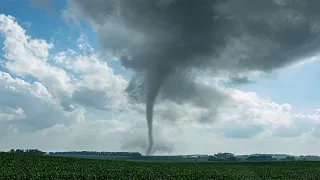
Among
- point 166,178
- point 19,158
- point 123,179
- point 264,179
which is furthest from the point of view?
point 19,158

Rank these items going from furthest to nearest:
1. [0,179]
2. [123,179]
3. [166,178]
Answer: [166,178]
[123,179]
[0,179]

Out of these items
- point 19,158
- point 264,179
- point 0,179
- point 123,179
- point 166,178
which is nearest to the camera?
point 0,179

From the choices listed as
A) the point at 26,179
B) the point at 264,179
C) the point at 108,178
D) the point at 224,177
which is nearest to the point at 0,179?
the point at 26,179

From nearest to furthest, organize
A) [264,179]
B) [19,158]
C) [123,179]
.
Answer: [123,179], [264,179], [19,158]

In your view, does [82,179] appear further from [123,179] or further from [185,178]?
[185,178]

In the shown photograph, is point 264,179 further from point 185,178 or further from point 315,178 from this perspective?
point 185,178

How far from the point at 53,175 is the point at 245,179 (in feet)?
81.3

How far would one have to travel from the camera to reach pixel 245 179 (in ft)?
146

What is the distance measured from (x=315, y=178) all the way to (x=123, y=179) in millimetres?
28007

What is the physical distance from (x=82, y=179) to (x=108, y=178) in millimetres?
3057

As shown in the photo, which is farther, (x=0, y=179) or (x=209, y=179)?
(x=209, y=179)

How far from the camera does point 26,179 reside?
37.1 meters

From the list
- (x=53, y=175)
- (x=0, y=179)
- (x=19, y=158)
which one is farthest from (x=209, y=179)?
(x=19, y=158)

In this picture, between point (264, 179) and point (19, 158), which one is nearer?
point (264, 179)
